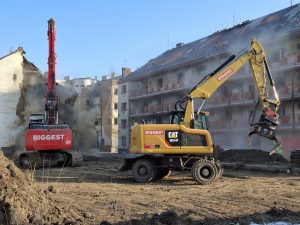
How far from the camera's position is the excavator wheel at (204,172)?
15.7 meters

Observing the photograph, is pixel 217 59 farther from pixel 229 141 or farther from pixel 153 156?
pixel 153 156

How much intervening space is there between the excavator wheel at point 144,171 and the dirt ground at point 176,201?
366mm

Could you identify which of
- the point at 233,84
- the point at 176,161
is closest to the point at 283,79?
the point at 233,84

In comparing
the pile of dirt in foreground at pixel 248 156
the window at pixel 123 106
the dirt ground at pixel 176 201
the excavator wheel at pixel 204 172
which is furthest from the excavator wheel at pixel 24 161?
the window at pixel 123 106

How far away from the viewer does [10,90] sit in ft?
111

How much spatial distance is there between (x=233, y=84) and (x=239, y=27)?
28.2 feet

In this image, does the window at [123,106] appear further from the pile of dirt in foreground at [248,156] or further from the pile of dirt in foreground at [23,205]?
the pile of dirt in foreground at [23,205]

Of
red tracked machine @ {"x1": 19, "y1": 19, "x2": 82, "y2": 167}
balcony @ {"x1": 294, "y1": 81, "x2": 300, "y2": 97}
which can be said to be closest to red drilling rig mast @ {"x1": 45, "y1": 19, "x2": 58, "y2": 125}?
red tracked machine @ {"x1": 19, "y1": 19, "x2": 82, "y2": 167}

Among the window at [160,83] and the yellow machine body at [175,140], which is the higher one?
the window at [160,83]

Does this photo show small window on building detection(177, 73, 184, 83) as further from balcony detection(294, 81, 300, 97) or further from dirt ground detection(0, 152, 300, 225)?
dirt ground detection(0, 152, 300, 225)

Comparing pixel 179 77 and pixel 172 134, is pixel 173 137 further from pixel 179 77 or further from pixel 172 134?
pixel 179 77

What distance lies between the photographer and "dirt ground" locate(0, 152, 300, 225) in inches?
351

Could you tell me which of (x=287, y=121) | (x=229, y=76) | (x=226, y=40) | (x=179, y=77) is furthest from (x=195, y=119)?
(x=179, y=77)

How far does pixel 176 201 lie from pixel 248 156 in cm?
1815
